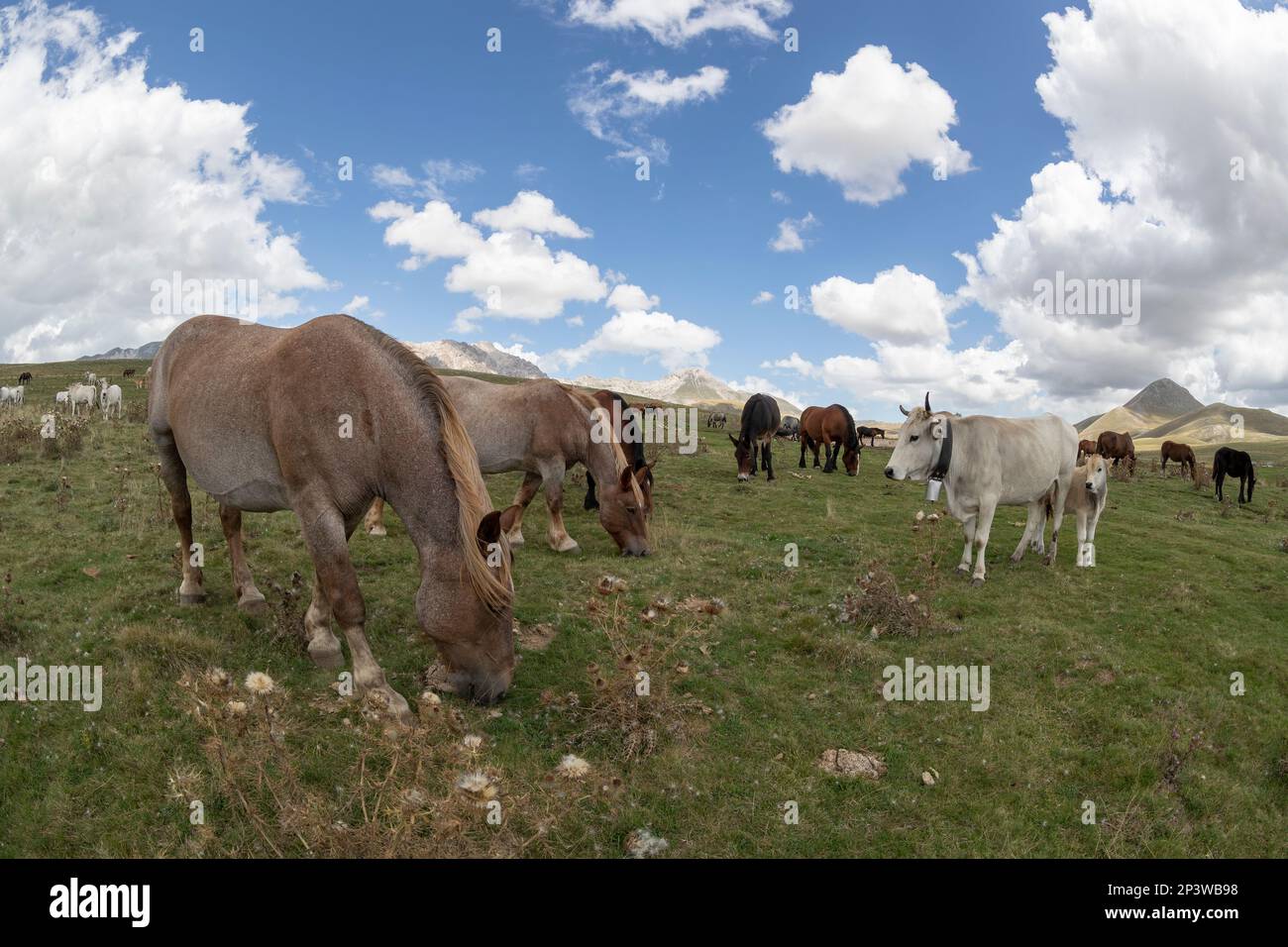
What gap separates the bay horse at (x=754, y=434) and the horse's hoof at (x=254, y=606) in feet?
53.6

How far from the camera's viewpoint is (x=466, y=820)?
3908mm

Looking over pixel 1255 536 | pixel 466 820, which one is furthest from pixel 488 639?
pixel 1255 536

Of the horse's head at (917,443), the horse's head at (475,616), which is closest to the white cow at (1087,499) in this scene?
the horse's head at (917,443)

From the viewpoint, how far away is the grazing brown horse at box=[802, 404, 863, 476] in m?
25.3

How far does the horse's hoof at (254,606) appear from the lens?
7.52m

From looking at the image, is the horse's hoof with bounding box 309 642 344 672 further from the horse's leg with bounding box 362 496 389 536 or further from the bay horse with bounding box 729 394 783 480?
the bay horse with bounding box 729 394 783 480

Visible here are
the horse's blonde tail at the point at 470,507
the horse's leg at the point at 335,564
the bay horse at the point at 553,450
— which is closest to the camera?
the horse's blonde tail at the point at 470,507

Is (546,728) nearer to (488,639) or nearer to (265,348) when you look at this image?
(488,639)

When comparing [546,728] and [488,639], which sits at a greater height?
[488,639]

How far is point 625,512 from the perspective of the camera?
11.3 m

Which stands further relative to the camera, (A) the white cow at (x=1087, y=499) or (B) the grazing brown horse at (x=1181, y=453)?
(B) the grazing brown horse at (x=1181, y=453)

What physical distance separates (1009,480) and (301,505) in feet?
36.4

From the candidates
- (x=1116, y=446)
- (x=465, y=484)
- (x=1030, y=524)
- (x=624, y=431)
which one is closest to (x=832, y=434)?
(x=624, y=431)

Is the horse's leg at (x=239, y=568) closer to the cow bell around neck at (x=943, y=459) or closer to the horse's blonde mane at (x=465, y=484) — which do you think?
the horse's blonde mane at (x=465, y=484)
